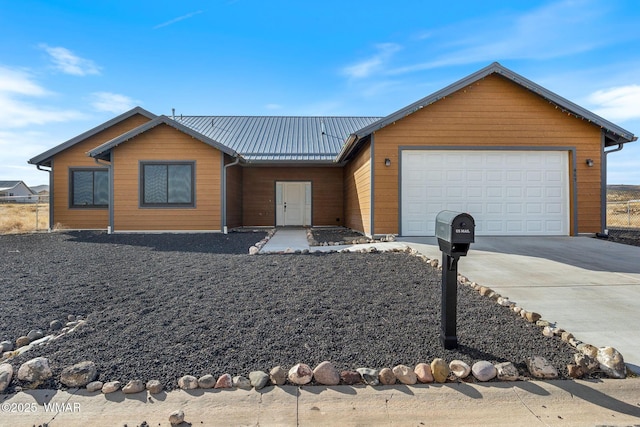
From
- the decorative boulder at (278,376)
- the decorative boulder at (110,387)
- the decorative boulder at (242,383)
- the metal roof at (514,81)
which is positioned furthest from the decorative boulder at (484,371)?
the metal roof at (514,81)

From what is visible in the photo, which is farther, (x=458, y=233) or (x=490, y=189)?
(x=490, y=189)

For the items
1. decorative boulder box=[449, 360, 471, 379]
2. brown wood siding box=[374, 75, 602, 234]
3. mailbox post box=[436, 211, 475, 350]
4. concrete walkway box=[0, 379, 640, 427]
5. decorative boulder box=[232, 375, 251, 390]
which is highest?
brown wood siding box=[374, 75, 602, 234]

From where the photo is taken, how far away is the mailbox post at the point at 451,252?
241 centimetres

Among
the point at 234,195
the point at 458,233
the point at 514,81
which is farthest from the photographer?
the point at 234,195

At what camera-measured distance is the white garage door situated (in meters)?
8.77

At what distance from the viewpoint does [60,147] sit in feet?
38.3

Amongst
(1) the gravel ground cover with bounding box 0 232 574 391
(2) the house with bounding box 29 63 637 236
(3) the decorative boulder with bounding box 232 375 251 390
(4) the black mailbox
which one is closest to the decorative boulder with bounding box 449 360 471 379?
(1) the gravel ground cover with bounding box 0 232 574 391

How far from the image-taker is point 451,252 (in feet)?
8.08

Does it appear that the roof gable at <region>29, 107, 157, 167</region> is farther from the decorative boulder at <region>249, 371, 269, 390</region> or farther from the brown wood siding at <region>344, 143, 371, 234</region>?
the decorative boulder at <region>249, 371, 269, 390</region>

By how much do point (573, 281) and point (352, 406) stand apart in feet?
13.6

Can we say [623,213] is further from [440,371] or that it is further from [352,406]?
[352,406]

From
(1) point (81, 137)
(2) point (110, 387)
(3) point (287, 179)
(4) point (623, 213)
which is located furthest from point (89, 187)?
(4) point (623, 213)

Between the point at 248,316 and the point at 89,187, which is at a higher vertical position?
the point at 89,187

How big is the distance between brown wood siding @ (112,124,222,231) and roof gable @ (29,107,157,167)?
8.34 ft
